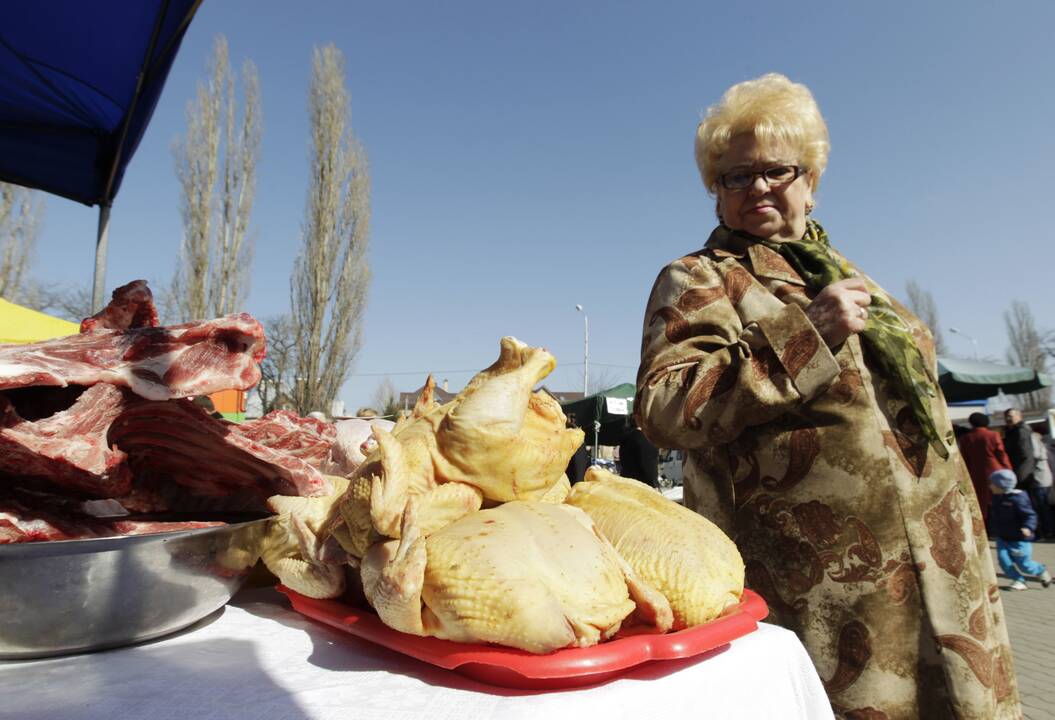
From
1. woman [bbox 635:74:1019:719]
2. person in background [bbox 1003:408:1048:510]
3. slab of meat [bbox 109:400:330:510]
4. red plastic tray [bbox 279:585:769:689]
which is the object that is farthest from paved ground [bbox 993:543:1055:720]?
slab of meat [bbox 109:400:330:510]

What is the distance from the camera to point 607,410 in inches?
443

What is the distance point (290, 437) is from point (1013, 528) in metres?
8.30

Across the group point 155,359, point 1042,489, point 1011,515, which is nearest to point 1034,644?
point 1011,515

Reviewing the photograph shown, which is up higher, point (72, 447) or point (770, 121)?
point (770, 121)

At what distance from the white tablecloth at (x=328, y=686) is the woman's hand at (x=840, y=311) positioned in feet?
2.65

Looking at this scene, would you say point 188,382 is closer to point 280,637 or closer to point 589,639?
point 280,637

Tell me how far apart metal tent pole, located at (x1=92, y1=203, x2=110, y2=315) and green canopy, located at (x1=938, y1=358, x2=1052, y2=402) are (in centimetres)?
1156

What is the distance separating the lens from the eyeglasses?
5.60ft

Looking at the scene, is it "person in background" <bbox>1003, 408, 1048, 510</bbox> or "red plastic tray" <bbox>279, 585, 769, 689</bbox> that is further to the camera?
"person in background" <bbox>1003, 408, 1048, 510</bbox>

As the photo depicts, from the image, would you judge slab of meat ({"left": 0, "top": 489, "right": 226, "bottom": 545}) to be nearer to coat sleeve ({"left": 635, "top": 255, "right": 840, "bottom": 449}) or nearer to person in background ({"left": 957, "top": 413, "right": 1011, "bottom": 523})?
coat sleeve ({"left": 635, "top": 255, "right": 840, "bottom": 449})

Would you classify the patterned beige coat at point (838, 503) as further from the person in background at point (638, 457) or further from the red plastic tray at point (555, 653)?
the person in background at point (638, 457)

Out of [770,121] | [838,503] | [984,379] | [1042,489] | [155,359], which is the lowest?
[1042,489]

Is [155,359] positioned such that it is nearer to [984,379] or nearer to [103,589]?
[103,589]

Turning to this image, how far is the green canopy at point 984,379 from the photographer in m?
9.76
